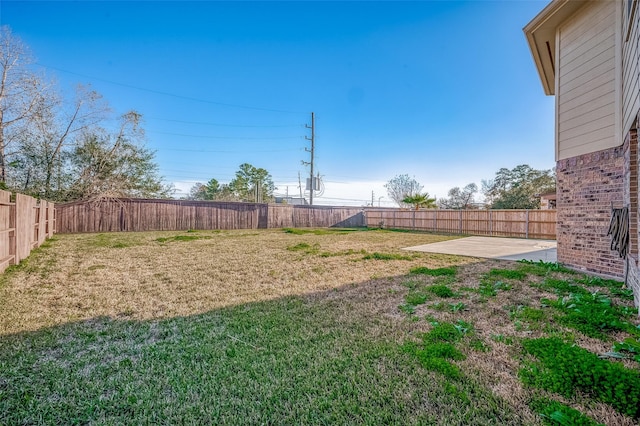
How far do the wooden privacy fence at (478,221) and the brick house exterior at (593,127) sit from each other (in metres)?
8.08

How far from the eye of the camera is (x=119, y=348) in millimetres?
2139

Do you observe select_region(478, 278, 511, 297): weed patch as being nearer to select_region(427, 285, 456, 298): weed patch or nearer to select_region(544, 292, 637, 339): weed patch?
select_region(427, 285, 456, 298): weed patch

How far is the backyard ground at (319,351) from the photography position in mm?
1432

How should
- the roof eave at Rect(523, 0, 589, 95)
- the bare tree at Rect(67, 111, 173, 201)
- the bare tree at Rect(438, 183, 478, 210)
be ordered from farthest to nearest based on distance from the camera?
the bare tree at Rect(438, 183, 478, 210)
the bare tree at Rect(67, 111, 173, 201)
the roof eave at Rect(523, 0, 589, 95)

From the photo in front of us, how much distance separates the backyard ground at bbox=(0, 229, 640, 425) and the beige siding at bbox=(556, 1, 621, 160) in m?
2.28

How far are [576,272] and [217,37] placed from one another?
41.1 feet

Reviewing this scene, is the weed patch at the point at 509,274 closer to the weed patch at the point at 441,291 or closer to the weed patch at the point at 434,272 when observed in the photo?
the weed patch at the point at 434,272

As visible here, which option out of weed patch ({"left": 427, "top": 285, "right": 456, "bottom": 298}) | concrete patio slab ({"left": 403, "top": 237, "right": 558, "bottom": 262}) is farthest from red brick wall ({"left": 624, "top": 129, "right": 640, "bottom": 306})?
concrete patio slab ({"left": 403, "top": 237, "right": 558, "bottom": 262})

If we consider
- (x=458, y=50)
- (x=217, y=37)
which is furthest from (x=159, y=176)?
(x=458, y=50)

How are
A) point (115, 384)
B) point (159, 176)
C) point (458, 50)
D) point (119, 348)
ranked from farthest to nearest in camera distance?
point (159, 176), point (458, 50), point (119, 348), point (115, 384)

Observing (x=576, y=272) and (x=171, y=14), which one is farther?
(x=171, y=14)

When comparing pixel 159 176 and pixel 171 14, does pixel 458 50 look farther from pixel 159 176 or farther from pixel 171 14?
pixel 159 176

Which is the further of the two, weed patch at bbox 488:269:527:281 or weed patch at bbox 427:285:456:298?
weed patch at bbox 488:269:527:281

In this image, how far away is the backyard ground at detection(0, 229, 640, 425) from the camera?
1.43 metres
